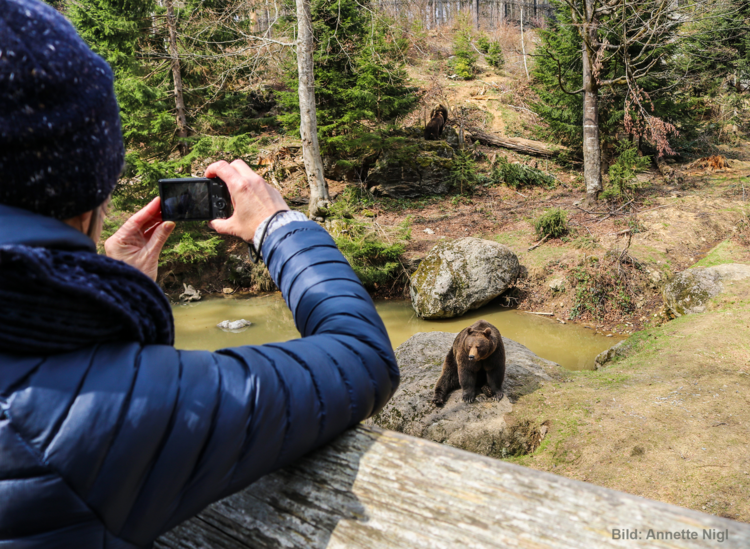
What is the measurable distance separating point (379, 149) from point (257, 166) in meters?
3.74

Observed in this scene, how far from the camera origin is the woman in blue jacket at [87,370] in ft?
1.98

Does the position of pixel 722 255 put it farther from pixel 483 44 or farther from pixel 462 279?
pixel 483 44

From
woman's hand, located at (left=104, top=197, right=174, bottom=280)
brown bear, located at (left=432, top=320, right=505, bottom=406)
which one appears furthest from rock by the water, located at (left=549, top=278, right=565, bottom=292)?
woman's hand, located at (left=104, top=197, right=174, bottom=280)

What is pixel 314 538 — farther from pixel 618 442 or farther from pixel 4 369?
pixel 618 442

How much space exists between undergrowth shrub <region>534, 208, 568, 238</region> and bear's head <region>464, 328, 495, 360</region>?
6865 millimetres

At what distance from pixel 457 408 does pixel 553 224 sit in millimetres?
7029

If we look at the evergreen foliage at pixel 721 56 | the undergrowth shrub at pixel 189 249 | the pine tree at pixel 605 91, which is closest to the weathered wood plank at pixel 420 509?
the undergrowth shrub at pixel 189 249

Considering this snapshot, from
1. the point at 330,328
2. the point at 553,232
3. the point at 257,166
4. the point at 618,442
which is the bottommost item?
the point at 618,442

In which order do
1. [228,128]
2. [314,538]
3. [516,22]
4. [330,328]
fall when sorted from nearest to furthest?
[314,538], [330,328], [228,128], [516,22]

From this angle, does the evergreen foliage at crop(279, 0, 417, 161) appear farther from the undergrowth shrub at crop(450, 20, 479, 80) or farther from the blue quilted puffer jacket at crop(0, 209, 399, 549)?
the blue quilted puffer jacket at crop(0, 209, 399, 549)

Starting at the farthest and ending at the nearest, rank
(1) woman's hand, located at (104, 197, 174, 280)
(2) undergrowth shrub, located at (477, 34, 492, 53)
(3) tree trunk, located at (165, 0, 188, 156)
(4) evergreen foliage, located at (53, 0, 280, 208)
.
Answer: (2) undergrowth shrub, located at (477, 34, 492, 53)
(3) tree trunk, located at (165, 0, 188, 156)
(4) evergreen foliage, located at (53, 0, 280, 208)
(1) woman's hand, located at (104, 197, 174, 280)

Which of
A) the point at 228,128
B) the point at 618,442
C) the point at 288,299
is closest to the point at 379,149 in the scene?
the point at 228,128

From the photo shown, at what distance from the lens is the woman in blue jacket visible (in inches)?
23.8

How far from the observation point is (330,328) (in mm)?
949
